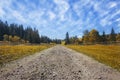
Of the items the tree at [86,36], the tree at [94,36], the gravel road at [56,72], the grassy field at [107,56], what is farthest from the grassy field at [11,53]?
the tree at [86,36]

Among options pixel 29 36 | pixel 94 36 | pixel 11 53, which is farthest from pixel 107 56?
pixel 29 36

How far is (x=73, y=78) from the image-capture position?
859 cm

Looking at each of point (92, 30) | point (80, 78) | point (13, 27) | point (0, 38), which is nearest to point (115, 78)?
point (80, 78)

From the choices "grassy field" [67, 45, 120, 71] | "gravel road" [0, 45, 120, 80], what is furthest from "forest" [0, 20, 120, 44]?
"gravel road" [0, 45, 120, 80]

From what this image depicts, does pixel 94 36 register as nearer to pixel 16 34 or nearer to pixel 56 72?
pixel 16 34

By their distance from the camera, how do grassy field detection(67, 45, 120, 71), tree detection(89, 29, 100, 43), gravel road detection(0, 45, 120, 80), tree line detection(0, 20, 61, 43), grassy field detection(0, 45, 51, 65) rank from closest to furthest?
gravel road detection(0, 45, 120, 80) < grassy field detection(67, 45, 120, 71) < grassy field detection(0, 45, 51, 65) < tree detection(89, 29, 100, 43) < tree line detection(0, 20, 61, 43)

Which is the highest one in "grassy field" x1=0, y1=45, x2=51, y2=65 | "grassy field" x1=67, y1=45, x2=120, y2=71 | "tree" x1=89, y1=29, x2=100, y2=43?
"tree" x1=89, y1=29, x2=100, y2=43

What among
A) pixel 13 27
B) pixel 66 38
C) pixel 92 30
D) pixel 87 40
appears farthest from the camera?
pixel 66 38

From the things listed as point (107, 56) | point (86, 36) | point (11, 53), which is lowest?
point (107, 56)

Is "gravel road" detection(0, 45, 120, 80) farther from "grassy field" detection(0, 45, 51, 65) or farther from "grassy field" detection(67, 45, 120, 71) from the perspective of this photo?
"grassy field" detection(0, 45, 51, 65)

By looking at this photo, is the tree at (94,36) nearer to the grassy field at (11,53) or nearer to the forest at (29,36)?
the forest at (29,36)

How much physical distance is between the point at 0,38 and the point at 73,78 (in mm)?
124810

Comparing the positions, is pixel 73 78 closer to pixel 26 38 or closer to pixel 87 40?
pixel 87 40

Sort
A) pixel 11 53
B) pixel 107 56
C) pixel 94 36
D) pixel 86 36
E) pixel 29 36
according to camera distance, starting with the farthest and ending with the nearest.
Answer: pixel 29 36
pixel 86 36
pixel 94 36
pixel 11 53
pixel 107 56
